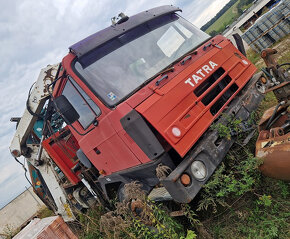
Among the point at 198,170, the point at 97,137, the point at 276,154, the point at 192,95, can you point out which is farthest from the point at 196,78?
the point at 97,137

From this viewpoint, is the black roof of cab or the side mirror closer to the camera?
the side mirror

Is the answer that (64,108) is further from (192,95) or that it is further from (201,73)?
(201,73)

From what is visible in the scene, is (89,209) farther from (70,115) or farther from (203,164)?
(203,164)

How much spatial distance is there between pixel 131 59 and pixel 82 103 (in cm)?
98

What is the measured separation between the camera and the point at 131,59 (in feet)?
11.9

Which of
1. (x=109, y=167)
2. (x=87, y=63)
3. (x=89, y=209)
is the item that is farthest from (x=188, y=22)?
(x=89, y=209)

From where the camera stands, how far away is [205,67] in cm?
355

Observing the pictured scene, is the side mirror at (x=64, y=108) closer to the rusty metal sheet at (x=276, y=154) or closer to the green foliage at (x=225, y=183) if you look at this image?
the green foliage at (x=225, y=183)

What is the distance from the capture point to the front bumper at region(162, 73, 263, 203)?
108 inches

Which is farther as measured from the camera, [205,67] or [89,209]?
[89,209]

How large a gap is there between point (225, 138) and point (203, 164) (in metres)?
0.53

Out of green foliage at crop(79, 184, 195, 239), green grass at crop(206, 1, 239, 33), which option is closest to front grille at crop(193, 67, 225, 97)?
green foliage at crop(79, 184, 195, 239)

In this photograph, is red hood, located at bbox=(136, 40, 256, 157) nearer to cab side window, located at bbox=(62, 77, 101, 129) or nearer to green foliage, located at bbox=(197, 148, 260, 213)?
green foliage, located at bbox=(197, 148, 260, 213)

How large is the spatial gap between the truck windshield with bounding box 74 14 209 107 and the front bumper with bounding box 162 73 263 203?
3.66 ft
